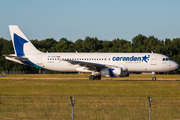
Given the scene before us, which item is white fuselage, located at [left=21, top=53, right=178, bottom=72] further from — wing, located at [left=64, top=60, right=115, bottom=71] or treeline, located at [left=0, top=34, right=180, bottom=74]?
treeline, located at [left=0, top=34, right=180, bottom=74]

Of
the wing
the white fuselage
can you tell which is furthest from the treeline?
the wing

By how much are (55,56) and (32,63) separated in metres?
3.72

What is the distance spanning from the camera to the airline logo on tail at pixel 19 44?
143ft

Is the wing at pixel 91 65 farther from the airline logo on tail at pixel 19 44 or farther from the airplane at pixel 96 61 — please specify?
the airline logo on tail at pixel 19 44

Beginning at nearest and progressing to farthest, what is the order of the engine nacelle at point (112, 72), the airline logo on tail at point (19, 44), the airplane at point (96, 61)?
the engine nacelle at point (112, 72), the airplane at point (96, 61), the airline logo on tail at point (19, 44)

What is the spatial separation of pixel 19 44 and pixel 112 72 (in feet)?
51.1

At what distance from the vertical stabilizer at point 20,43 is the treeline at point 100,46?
134ft

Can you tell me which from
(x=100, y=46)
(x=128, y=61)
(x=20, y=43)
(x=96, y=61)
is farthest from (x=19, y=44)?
(x=100, y=46)

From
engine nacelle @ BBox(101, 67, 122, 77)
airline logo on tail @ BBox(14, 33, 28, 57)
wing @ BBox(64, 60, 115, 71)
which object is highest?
airline logo on tail @ BBox(14, 33, 28, 57)

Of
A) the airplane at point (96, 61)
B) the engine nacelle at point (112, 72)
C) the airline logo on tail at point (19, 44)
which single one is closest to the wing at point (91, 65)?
the airplane at point (96, 61)

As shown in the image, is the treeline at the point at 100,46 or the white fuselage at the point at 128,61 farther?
the treeline at the point at 100,46

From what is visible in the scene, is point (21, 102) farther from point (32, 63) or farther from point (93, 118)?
point (32, 63)

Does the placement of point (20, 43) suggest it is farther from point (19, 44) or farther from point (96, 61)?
point (96, 61)

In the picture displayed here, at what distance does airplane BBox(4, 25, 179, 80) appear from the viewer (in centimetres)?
3956
